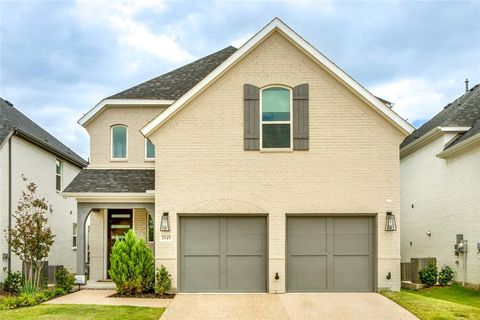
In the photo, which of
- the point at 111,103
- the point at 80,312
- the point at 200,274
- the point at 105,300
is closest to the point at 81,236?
the point at 105,300

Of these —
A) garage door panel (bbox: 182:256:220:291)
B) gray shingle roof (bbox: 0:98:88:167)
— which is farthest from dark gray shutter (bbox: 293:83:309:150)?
gray shingle roof (bbox: 0:98:88:167)

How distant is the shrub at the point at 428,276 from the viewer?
712 inches

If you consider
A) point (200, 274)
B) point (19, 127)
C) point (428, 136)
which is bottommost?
point (200, 274)

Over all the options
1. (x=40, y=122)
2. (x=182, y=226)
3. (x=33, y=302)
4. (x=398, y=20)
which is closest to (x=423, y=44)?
(x=398, y=20)

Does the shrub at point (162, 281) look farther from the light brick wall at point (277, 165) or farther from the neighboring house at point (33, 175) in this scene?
the neighboring house at point (33, 175)

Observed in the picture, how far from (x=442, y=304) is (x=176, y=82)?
40.5 ft

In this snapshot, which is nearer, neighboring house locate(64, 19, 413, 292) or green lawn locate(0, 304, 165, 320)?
green lawn locate(0, 304, 165, 320)

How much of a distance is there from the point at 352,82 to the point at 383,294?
239 inches

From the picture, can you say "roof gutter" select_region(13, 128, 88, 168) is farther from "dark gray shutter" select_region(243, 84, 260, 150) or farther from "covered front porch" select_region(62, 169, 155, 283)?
"dark gray shutter" select_region(243, 84, 260, 150)

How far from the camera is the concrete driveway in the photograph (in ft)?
40.7

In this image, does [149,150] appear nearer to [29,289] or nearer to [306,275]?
[29,289]

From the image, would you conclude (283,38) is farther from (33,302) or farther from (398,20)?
(33,302)

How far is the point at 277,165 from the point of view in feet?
50.5

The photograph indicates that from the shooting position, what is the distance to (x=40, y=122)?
27.4 metres
